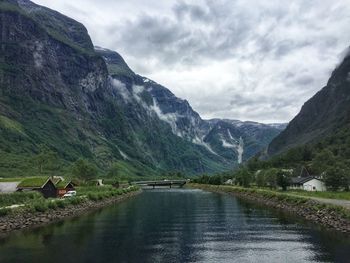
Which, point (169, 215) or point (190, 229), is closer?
point (190, 229)

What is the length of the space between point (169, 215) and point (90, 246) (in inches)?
1847

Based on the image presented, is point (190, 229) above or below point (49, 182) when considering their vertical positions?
below

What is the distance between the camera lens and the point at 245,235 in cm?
7306

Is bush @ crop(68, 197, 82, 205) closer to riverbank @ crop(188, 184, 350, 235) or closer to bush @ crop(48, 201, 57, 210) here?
bush @ crop(48, 201, 57, 210)

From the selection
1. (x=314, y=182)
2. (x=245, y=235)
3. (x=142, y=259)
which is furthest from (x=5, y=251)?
(x=314, y=182)

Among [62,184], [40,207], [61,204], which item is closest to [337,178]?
[61,204]

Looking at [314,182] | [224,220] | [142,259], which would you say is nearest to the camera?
[142,259]

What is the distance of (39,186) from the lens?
413ft

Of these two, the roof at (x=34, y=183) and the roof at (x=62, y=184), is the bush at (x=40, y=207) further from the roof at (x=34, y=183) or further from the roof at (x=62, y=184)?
the roof at (x=62, y=184)

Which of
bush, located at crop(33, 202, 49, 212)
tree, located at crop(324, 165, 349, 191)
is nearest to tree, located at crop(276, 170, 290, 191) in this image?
tree, located at crop(324, 165, 349, 191)

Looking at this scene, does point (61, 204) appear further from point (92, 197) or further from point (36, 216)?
point (92, 197)

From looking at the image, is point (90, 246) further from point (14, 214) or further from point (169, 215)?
point (169, 215)

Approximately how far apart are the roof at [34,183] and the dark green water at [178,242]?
3504 cm

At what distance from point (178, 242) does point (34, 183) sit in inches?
2889
